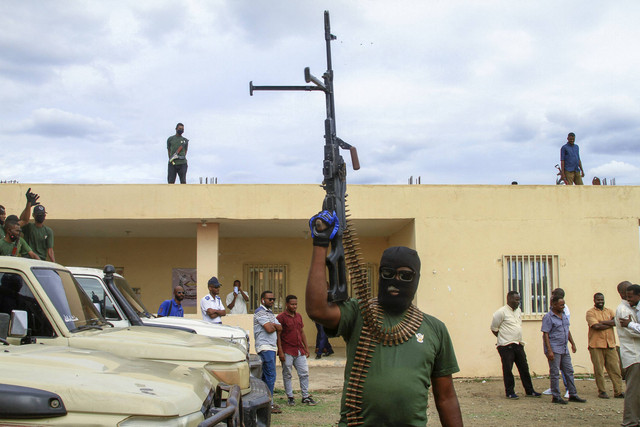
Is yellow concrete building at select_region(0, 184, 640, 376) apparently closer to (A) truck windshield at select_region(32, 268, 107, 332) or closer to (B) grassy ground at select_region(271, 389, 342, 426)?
(B) grassy ground at select_region(271, 389, 342, 426)

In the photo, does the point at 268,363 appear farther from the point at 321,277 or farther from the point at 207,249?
the point at 321,277

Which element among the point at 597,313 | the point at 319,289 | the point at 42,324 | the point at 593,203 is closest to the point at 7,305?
the point at 42,324

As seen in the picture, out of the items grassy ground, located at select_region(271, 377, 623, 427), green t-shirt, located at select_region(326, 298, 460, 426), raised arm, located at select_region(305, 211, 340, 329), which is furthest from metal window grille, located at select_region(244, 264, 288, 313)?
raised arm, located at select_region(305, 211, 340, 329)

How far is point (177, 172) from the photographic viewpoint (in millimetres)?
14211

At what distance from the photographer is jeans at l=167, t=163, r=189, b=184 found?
46.2ft

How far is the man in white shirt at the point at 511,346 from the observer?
34.9ft

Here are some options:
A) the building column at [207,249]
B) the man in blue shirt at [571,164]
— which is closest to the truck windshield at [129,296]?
the building column at [207,249]

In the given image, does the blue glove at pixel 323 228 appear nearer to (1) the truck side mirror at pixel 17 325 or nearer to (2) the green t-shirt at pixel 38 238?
(1) the truck side mirror at pixel 17 325

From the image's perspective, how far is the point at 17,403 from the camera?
2.75 metres

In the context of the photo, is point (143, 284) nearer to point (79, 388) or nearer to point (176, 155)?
point (176, 155)

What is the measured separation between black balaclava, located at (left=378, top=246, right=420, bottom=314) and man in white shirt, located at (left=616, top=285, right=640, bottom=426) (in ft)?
15.7

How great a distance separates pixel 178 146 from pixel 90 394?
1162 centimetres

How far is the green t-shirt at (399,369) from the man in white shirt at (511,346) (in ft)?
25.0

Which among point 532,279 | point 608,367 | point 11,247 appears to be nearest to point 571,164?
point 532,279
